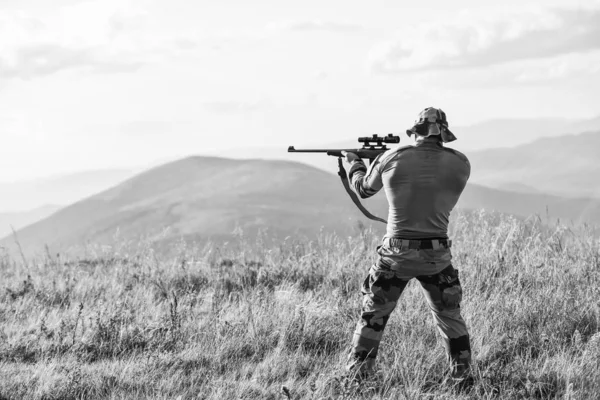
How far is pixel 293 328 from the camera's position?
20.0 ft

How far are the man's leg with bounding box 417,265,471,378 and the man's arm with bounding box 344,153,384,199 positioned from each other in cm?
74

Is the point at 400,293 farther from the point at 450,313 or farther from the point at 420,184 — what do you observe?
the point at 420,184

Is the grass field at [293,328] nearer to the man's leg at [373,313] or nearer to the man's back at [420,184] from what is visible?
the man's leg at [373,313]

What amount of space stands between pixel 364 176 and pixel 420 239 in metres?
0.70

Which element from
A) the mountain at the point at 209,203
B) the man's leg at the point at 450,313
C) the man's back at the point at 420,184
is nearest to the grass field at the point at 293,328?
the man's leg at the point at 450,313

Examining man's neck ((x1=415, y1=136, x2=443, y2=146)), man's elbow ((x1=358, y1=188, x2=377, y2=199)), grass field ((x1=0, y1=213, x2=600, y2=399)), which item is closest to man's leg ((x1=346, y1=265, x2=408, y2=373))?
grass field ((x1=0, y1=213, x2=600, y2=399))

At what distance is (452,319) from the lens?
498cm

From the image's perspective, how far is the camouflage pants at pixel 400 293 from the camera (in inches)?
191

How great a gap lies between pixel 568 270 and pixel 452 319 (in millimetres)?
3356

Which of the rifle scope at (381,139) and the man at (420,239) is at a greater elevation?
the rifle scope at (381,139)

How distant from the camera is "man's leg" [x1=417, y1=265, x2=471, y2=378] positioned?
491 centimetres

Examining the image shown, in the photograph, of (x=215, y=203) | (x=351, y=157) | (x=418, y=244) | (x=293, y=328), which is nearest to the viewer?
(x=418, y=244)

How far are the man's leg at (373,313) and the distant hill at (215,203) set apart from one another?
102m

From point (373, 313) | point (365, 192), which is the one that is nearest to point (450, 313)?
point (373, 313)
